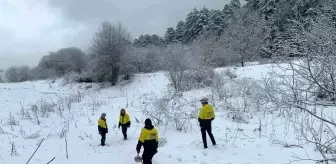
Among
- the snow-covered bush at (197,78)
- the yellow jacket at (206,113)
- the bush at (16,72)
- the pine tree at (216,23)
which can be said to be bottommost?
the yellow jacket at (206,113)

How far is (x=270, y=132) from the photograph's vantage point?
9648 mm

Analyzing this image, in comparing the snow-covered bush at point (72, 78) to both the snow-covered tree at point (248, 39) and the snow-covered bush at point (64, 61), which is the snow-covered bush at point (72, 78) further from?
the snow-covered tree at point (248, 39)

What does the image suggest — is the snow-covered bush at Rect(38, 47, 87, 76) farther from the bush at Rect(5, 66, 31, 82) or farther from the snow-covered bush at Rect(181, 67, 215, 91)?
the snow-covered bush at Rect(181, 67, 215, 91)

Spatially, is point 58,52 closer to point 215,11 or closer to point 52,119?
point 215,11

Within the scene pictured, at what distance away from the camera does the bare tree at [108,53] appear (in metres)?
31.8

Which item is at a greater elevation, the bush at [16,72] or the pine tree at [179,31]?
the pine tree at [179,31]

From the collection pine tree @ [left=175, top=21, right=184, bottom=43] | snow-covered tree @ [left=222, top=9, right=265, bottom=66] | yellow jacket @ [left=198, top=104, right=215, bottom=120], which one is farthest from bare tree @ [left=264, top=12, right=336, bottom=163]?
pine tree @ [left=175, top=21, right=184, bottom=43]

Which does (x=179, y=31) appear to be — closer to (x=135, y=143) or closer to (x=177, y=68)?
(x=177, y=68)

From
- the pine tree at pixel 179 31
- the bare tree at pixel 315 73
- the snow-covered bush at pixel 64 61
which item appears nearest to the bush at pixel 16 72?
the snow-covered bush at pixel 64 61

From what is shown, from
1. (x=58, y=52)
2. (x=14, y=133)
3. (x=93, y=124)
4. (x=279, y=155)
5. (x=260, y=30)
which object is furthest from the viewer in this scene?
(x=58, y=52)

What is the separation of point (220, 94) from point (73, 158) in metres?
9.44

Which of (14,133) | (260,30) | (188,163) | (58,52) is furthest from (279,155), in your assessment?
Answer: (58,52)

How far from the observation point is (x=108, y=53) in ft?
105

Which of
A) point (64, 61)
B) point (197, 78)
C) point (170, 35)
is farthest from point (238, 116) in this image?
point (64, 61)
